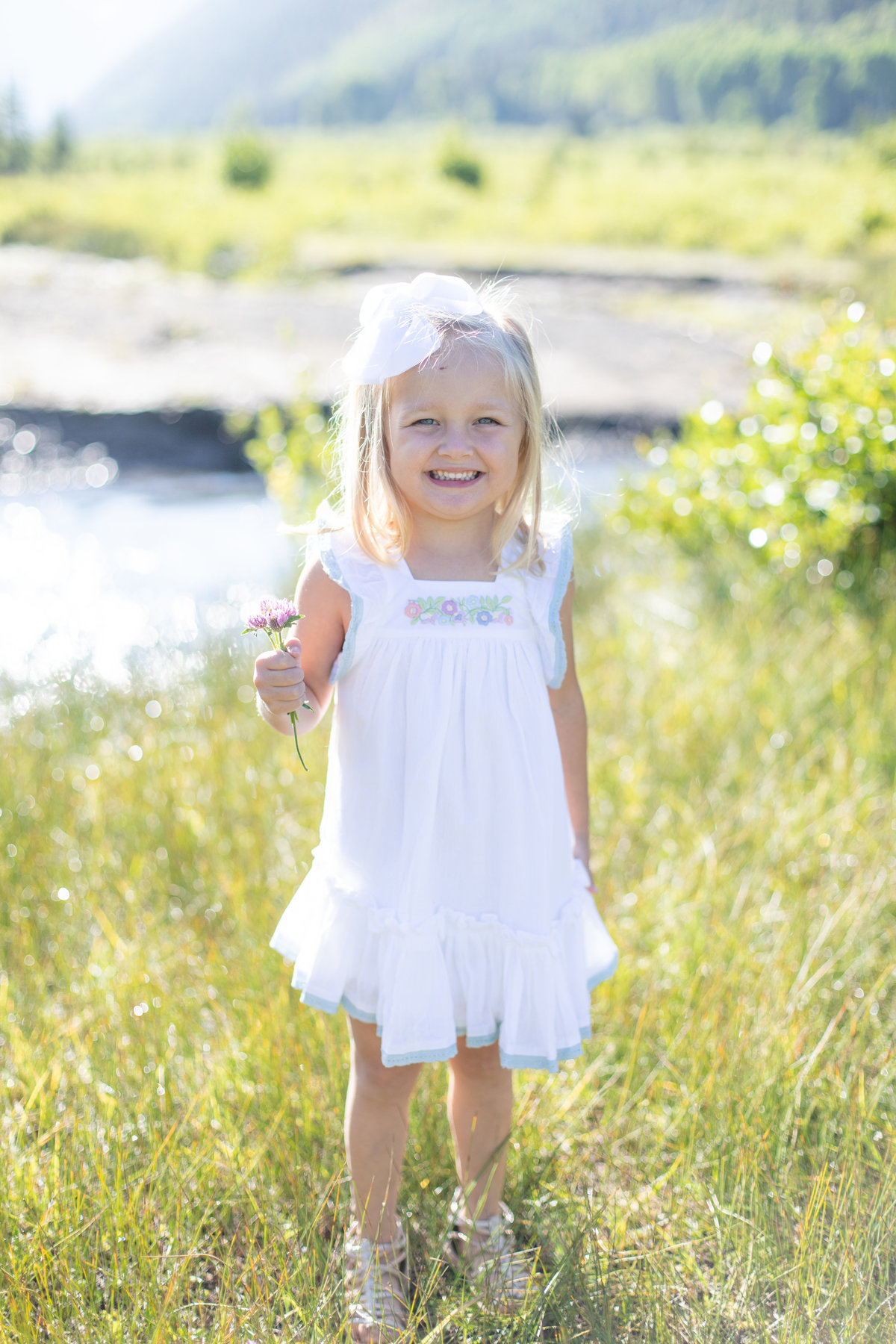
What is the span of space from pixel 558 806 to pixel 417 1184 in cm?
70

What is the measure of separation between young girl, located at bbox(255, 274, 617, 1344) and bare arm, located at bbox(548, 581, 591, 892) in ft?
0.21

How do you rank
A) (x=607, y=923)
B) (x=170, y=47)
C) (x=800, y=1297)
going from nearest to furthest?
(x=800, y=1297) → (x=607, y=923) → (x=170, y=47)

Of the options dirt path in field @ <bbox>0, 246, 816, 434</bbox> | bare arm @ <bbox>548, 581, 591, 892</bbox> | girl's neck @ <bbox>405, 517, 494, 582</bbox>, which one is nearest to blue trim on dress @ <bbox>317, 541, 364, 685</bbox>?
girl's neck @ <bbox>405, 517, 494, 582</bbox>

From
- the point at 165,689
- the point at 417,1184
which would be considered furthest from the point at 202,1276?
the point at 165,689

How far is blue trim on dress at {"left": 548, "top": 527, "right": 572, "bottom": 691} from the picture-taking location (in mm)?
1456

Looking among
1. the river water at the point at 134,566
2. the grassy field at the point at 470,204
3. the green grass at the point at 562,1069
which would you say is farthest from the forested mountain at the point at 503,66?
the green grass at the point at 562,1069

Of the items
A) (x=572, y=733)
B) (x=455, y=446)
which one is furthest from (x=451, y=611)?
(x=572, y=733)

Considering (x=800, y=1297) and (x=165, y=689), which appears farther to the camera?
(x=165, y=689)

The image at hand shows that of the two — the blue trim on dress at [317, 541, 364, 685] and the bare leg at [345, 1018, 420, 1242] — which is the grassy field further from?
the bare leg at [345, 1018, 420, 1242]

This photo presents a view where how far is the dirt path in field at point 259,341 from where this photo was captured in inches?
342

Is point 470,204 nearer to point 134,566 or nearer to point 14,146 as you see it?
point 14,146

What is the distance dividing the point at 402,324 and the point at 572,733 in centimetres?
67

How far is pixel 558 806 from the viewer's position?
4.74 ft

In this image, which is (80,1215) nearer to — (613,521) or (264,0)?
(613,521)
